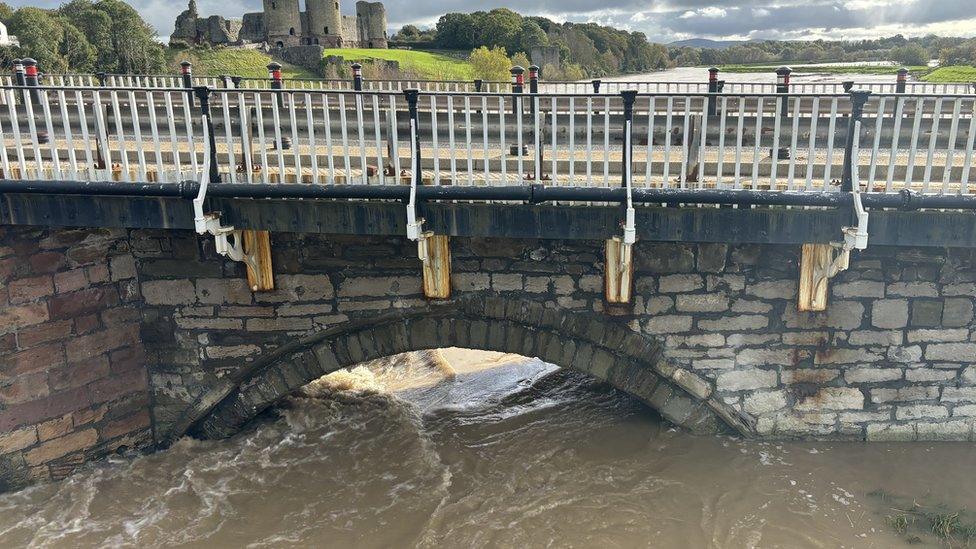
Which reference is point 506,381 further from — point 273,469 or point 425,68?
point 425,68

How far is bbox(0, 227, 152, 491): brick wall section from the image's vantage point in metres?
6.74

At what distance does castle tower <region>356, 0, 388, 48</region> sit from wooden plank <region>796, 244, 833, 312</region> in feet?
200

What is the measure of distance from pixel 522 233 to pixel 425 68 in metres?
41.6

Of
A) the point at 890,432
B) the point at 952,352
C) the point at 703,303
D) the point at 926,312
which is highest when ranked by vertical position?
the point at 703,303

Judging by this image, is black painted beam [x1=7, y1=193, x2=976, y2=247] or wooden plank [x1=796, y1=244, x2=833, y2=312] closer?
black painted beam [x1=7, y1=193, x2=976, y2=247]

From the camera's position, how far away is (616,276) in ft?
21.2

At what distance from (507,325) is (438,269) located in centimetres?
94

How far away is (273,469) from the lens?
7562mm

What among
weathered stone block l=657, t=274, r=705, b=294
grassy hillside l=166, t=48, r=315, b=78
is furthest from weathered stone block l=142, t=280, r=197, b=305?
grassy hillside l=166, t=48, r=315, b=78

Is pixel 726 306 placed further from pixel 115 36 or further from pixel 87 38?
pixel 87 38

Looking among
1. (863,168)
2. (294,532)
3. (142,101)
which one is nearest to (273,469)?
(294,532)

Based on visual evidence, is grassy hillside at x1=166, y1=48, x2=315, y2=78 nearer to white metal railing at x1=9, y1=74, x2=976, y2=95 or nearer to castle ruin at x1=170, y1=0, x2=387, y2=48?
castle ruin at x1=170, y1=0, x2=387, y2=48

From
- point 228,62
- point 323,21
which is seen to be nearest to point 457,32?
point 323,21

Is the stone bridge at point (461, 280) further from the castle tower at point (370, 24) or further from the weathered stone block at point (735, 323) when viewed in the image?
the castle tower at point (370, 24)
